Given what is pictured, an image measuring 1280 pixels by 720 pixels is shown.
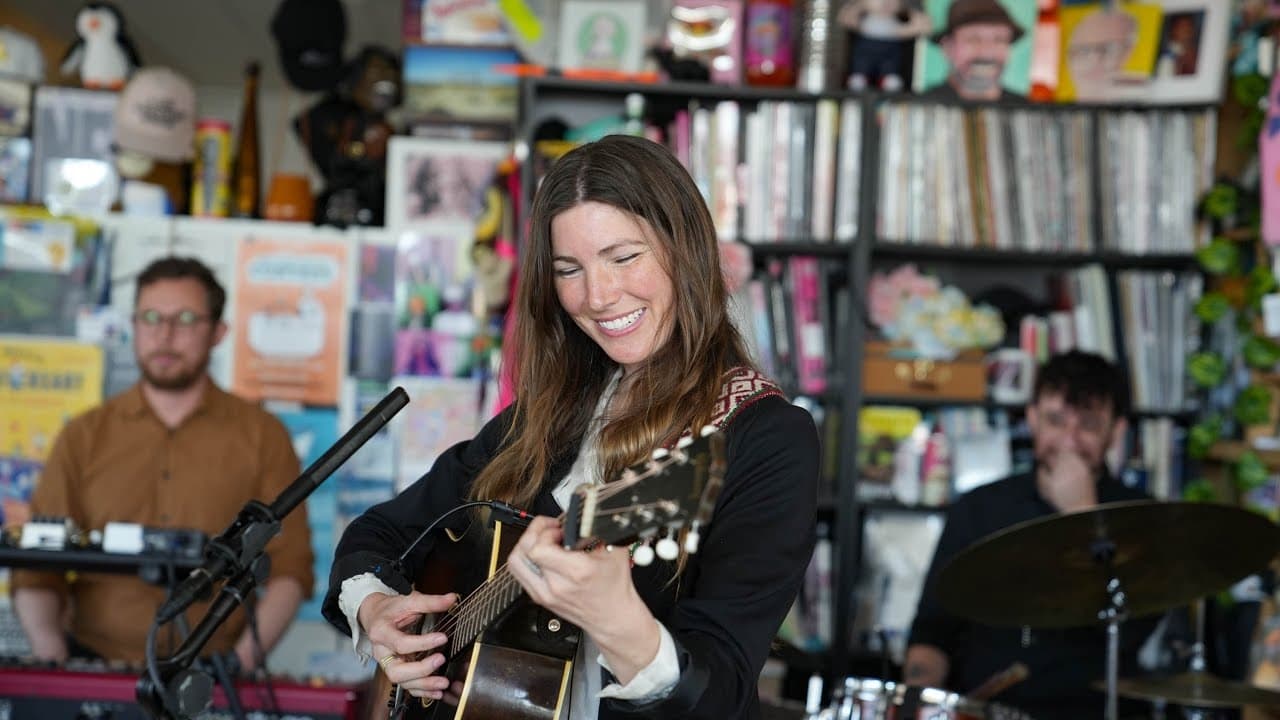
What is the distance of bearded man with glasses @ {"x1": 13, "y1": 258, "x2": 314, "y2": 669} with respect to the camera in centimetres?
313

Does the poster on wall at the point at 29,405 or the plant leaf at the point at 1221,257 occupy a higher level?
the plant leaf at the point at 1221,257

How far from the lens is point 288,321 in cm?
374

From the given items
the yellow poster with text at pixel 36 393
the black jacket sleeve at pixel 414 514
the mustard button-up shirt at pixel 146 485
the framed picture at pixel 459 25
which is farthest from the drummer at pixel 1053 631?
the yellow poster with text at pixel 36 393

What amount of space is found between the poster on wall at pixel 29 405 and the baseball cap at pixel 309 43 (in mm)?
1190

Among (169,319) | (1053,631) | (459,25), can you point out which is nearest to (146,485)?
(169,319)

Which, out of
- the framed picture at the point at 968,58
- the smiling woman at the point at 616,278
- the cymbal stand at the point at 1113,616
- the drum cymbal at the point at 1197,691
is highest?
the framed picture at the point at 968,58

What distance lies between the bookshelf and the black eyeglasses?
913mm

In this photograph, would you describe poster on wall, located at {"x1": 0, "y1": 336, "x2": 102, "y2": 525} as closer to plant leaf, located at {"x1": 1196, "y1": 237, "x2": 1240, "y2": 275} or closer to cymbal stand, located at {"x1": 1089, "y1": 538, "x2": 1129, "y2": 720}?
cymbal stand, located at {"x1": 1089, "y1": 538, "x2": 1129, "y2": 720}

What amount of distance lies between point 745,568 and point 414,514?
2.00 feet

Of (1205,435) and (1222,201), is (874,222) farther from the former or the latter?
(1205,435)

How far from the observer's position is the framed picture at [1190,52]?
334cm

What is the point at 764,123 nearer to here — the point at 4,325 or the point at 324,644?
the point at 324,644

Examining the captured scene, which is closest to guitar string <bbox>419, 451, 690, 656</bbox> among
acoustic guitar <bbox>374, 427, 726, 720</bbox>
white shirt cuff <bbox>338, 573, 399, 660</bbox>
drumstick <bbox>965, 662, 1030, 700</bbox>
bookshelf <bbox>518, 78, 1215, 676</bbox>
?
acoustic guitar <bbox>374, 427, 726, 720</bbox>

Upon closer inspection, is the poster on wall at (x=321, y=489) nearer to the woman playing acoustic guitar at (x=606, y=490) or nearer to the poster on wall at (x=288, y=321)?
the poster on wall at (x=288, y=321)
